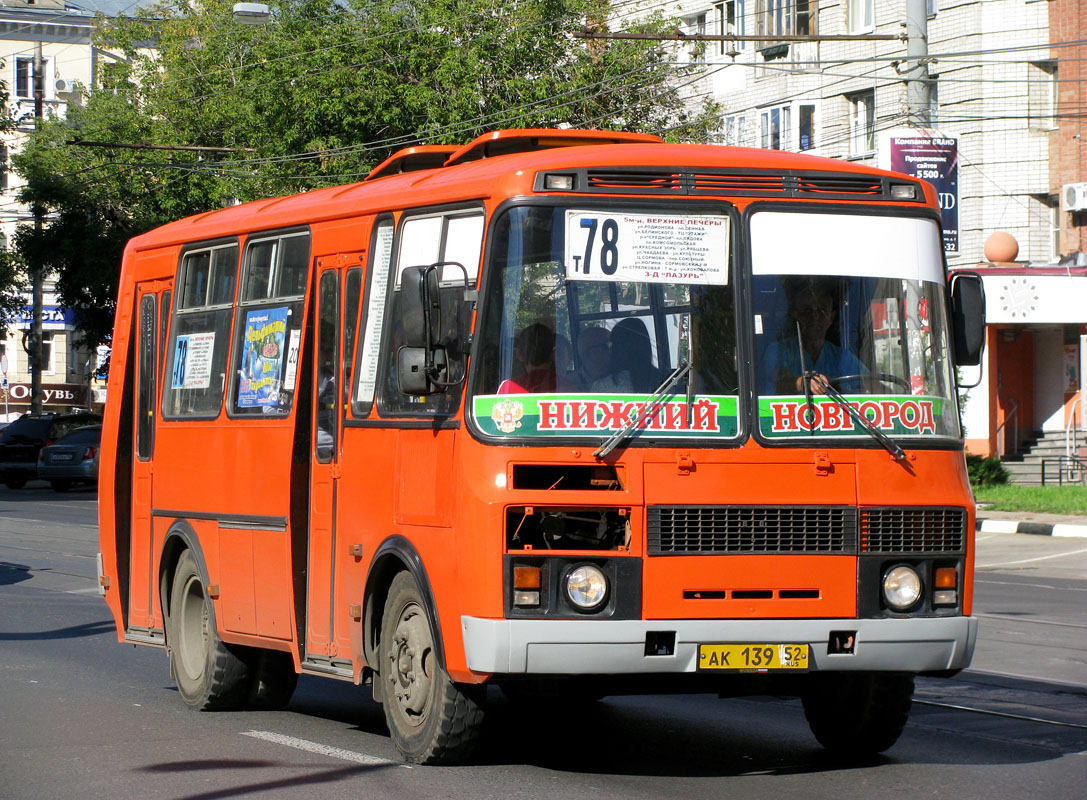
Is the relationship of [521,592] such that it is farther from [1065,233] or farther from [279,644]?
[1065,233]

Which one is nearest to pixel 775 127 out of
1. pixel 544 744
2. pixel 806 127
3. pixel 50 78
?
pixel 806 127

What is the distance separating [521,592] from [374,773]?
1.20m

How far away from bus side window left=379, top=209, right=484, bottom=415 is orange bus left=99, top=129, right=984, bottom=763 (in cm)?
1

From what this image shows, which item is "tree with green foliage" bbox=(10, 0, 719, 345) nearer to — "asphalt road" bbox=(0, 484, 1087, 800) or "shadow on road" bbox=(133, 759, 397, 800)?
"asphalt road" bbox=(0, 484, 1087, 800)

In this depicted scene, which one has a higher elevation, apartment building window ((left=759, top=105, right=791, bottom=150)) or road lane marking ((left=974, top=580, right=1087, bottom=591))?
apartment building window ((left=759, top=105, right=791, bottom=150))

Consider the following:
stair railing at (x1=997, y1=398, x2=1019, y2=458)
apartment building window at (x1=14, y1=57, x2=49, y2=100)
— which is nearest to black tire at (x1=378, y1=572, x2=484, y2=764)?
stair railing at (x1=997, y1=398, x2=1019, y2=458)

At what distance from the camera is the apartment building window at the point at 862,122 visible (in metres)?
38.9

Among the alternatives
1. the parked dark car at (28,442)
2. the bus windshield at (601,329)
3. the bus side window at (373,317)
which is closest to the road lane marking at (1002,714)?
the bus windshield at (601,329)

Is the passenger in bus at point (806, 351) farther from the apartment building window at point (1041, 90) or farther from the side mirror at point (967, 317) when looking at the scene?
the apartment building window at point (1041, 90)

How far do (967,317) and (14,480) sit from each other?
3772cm

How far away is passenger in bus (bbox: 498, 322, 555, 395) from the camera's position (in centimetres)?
710

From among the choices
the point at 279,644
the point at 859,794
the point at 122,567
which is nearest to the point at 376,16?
the point at 122,567

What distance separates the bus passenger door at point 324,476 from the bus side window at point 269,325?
242 mm

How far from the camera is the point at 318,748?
8.31m
